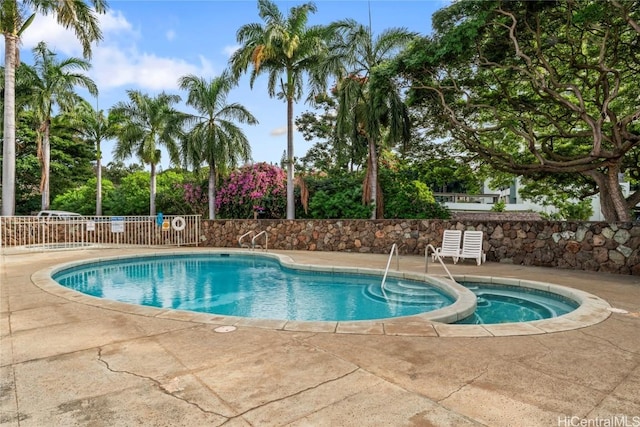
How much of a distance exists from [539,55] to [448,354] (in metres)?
8.49

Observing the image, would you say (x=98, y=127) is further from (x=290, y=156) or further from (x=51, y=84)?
(x=290, y=156)

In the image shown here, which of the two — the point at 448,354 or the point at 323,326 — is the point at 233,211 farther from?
the point at 448,354

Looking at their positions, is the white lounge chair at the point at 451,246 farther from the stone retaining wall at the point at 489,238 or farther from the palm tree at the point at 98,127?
the palm tree at the point at 98,127

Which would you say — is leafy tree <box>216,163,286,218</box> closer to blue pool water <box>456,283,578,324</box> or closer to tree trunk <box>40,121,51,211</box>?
tree trunk <box>40,121,51,211</box>

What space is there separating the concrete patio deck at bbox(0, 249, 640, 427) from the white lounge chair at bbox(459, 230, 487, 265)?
5.21m

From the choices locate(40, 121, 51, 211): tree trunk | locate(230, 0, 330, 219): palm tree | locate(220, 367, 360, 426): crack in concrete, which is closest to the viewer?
locate(220, 367, 360, 426): crack in concrete

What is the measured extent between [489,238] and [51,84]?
2034 centimetres

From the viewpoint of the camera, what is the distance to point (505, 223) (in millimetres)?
10578

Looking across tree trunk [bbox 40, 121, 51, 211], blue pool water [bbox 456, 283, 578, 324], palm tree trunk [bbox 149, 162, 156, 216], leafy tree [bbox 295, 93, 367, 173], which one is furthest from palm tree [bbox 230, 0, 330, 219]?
tree trunk [bbox 40, 121, 51, 211]

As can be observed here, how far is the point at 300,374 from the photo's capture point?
2.88m

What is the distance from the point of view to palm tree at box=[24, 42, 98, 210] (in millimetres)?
17797

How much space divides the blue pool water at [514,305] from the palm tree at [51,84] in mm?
19753

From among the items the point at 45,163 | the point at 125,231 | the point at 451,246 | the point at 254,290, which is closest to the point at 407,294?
the point at 254,290

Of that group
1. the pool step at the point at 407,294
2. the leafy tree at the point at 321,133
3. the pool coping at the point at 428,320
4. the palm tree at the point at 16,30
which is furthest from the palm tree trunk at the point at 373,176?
the palm tree at the point at 16,30
